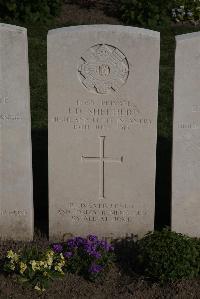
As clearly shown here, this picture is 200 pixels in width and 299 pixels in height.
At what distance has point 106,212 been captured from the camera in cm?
636

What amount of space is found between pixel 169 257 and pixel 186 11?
8362 millimetres

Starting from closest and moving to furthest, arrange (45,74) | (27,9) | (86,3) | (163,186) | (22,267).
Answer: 1. (22,267)
2. (163,186)
3. (45,74)
4. (27,9)
5. (86,3)

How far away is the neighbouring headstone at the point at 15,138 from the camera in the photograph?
19.0 feet

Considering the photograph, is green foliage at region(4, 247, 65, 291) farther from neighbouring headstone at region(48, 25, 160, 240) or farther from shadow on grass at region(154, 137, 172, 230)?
shadow on grass at region(154, 137, 172, 230)

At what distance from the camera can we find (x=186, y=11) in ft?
42.7

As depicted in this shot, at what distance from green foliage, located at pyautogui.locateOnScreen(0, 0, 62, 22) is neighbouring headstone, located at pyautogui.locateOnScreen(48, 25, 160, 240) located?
271 inches

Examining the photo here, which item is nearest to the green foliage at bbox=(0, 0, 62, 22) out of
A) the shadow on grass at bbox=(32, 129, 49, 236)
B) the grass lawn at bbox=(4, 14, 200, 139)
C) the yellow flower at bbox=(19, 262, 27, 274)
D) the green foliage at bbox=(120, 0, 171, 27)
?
the grass lawn at bbox=(4, 14, 200, 139)

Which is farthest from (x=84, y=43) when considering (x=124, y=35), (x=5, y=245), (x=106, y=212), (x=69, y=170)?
(x=5, y=245)

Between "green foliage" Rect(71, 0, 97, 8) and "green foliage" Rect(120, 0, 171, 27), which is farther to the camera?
"green foliage" Rect(71, 0, 97, 8)

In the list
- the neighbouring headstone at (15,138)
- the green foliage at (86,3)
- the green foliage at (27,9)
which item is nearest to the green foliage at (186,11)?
the green foliage at (86,3)

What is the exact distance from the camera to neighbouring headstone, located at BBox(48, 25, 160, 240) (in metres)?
5.83

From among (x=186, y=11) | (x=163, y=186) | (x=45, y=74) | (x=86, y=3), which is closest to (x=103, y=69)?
(x=163, y=186)

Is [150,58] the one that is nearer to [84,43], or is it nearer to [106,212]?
[84,43]

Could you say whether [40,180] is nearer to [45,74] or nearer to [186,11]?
[45,74]
